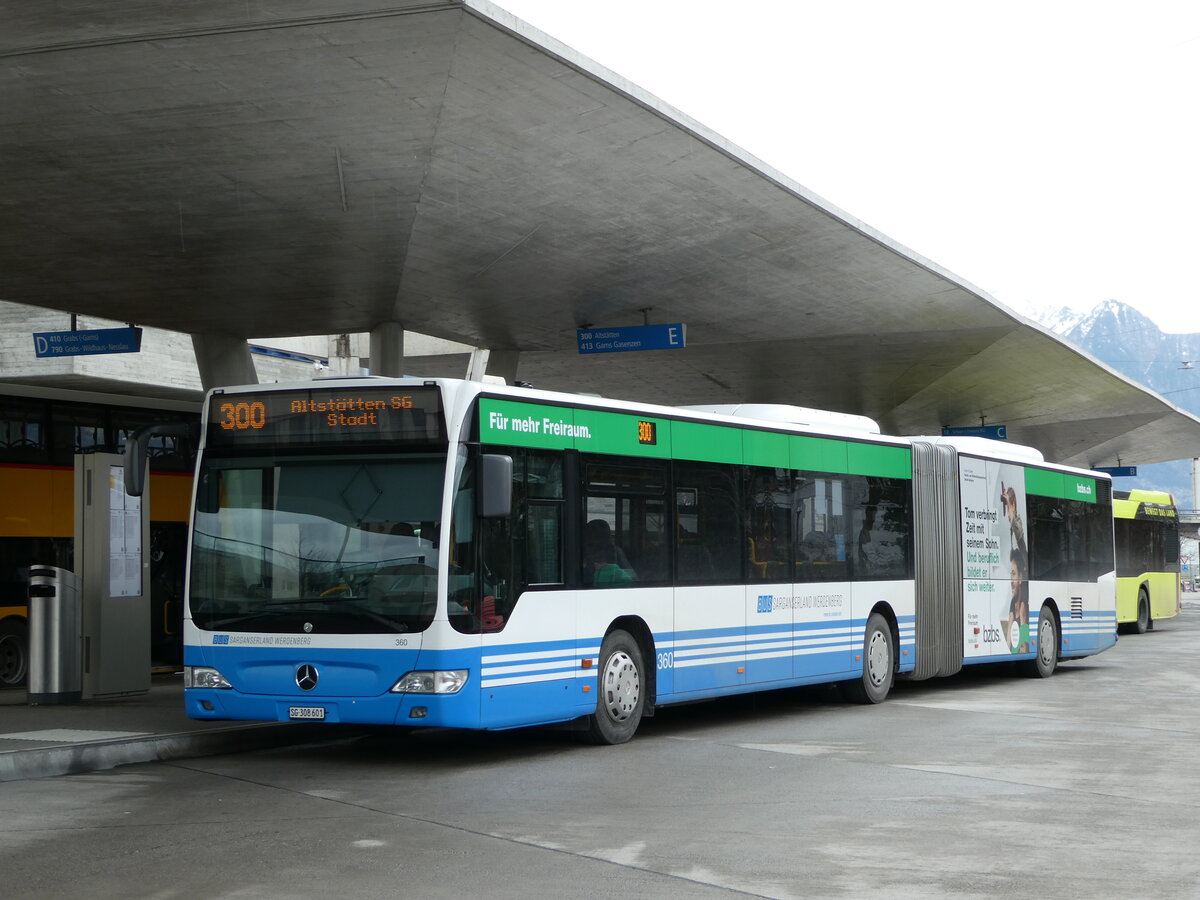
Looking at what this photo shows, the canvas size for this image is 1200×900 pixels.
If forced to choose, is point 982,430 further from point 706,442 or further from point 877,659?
point 706,442

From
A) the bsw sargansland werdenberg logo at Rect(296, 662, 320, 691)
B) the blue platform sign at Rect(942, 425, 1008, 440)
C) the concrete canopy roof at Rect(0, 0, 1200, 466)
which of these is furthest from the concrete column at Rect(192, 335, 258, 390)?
the blue platform sign at Rect(942, 425, 1008, 440)

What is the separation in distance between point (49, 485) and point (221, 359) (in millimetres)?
6226

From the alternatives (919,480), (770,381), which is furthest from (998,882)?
(770,381)

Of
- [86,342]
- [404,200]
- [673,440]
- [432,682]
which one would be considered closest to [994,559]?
[673,440]

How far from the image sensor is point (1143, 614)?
118 ft

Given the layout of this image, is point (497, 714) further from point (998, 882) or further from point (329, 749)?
point (998, 882)

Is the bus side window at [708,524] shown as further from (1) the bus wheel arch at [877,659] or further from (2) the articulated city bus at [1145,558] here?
(2) the articulated city bus at [1145,558]

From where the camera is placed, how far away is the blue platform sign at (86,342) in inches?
881

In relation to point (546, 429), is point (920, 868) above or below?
below

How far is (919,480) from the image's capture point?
1817cm

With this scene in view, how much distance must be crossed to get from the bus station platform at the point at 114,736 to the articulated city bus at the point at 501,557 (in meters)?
0.58

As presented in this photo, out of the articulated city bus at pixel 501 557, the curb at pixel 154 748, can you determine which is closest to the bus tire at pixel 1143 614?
the articulated city bus at pixel 501 557

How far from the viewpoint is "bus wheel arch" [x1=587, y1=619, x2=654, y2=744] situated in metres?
12.5

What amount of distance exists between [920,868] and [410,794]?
3.85 meters
